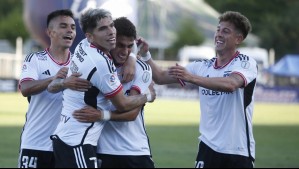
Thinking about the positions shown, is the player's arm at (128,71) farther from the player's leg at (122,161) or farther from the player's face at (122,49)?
the player's leg at (122,161)

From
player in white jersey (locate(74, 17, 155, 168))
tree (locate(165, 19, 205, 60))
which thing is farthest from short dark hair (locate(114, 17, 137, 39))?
tree (locate(165, 19, 205, 60))

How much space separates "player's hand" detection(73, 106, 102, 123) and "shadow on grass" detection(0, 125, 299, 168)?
711cm

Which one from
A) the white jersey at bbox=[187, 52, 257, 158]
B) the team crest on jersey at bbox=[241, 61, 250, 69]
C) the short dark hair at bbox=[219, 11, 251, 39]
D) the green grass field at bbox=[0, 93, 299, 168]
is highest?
the short dark hair at bbox=[219, 11, 251, 39]

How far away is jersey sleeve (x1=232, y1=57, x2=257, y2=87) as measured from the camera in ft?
29.6

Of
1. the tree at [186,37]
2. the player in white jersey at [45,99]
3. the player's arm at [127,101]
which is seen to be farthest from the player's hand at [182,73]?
the tree at [186,37]

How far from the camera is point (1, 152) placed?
17719 mm

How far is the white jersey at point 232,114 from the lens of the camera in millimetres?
9094

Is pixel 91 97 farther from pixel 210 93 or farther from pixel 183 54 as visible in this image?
pixel 183 54

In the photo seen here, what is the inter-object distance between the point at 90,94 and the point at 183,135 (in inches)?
618

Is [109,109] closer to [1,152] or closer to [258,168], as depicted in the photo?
[258,168]

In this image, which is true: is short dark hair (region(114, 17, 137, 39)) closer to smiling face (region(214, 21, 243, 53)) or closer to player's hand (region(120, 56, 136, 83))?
player's hand (region(120, 56, 136, 83))

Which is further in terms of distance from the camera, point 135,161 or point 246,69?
point 246,69

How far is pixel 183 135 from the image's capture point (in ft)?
78.0

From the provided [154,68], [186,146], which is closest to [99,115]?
[154,68]
